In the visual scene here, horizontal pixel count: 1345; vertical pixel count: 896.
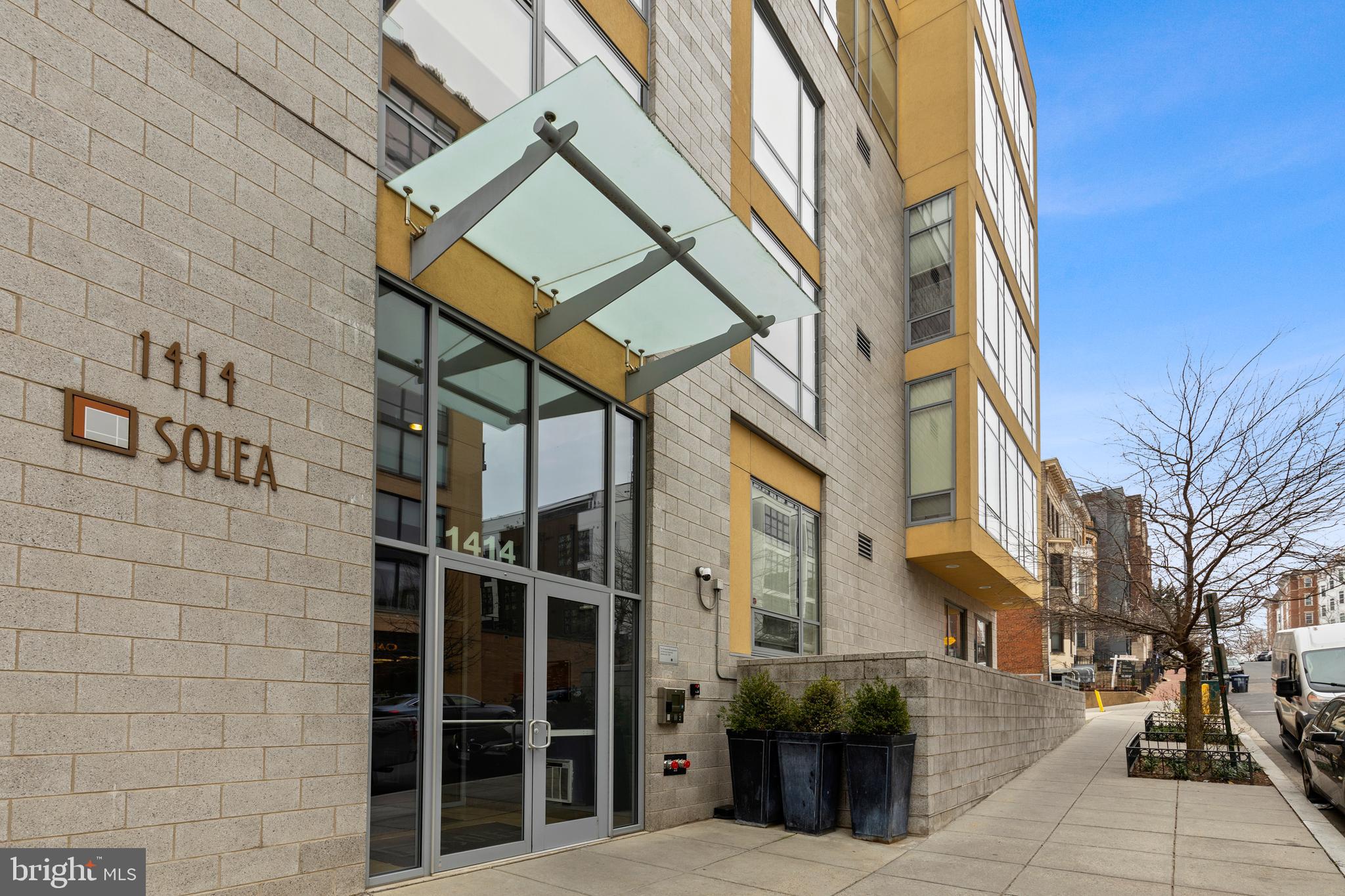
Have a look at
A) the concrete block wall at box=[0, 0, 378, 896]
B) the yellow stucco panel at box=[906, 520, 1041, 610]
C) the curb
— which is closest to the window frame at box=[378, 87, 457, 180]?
the concrete block wall at box=[0, 0, 378, 896]

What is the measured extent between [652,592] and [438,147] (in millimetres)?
4744

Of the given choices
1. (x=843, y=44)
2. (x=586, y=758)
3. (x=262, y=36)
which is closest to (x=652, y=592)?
(x=586, y=758)

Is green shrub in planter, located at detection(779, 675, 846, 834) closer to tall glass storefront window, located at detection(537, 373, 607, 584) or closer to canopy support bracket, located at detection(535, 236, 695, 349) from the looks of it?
tall glass storefront window, located at detection(537, 373, 607, 584)

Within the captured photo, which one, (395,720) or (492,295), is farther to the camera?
(492,295)

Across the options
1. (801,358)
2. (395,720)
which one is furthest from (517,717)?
(801,358)

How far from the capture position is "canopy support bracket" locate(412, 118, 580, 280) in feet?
22.7

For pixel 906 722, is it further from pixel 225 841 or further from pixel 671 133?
pixel 671 133

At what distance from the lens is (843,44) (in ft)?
59.7

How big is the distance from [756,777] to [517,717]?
119 inches


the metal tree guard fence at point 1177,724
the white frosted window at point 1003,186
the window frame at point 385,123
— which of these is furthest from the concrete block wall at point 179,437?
the white frosted window at point 1003,186

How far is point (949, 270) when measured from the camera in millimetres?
20562

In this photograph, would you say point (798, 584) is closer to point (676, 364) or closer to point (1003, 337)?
point (676, 364)

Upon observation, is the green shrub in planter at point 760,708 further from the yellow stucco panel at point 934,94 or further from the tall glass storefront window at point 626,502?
the yellow stucco panel at point 934,94

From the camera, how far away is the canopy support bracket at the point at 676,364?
33.0ft
